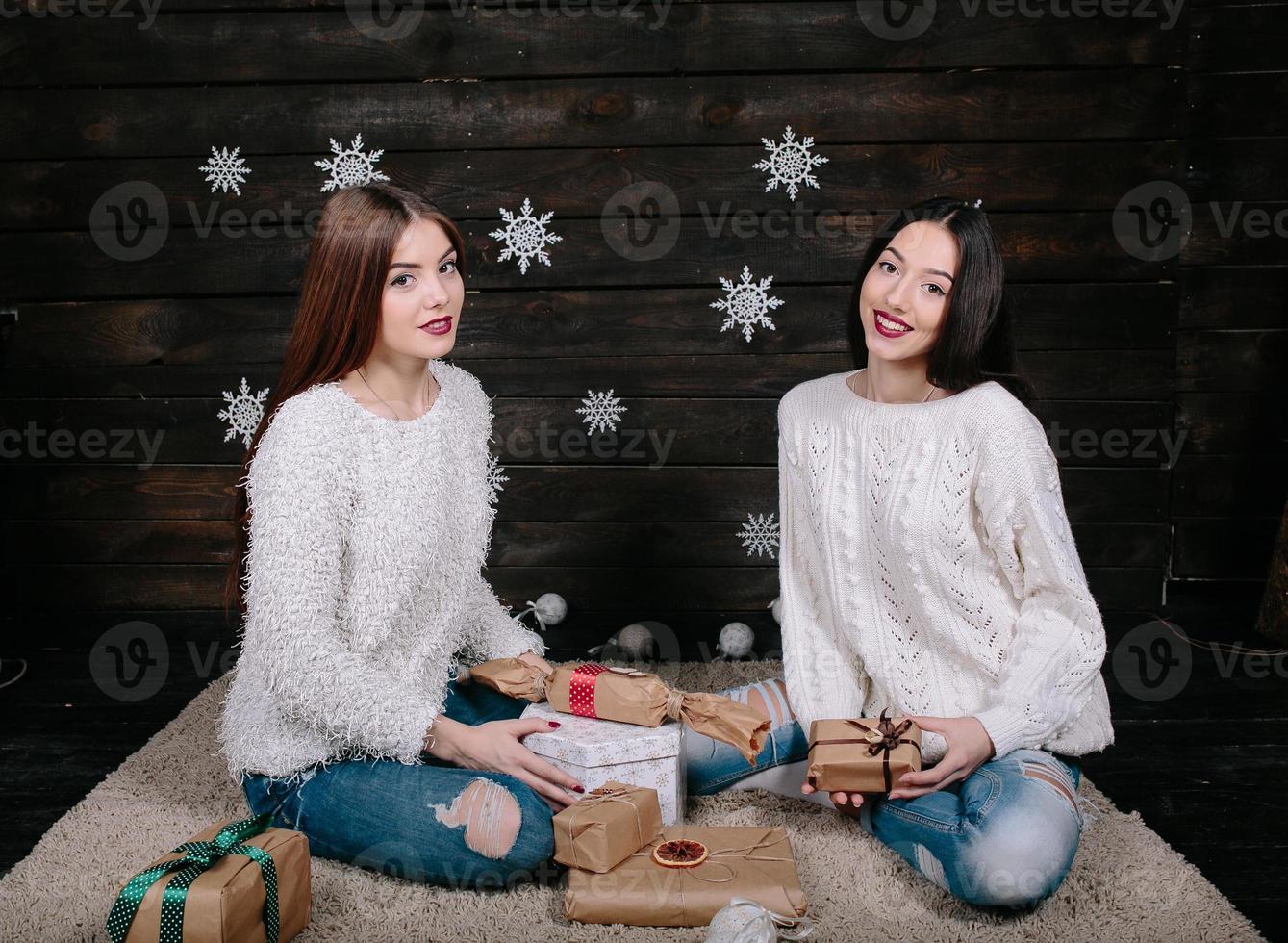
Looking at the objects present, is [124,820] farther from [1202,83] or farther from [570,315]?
Result: [1202,83]

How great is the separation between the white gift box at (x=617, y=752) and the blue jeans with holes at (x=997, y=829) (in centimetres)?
34

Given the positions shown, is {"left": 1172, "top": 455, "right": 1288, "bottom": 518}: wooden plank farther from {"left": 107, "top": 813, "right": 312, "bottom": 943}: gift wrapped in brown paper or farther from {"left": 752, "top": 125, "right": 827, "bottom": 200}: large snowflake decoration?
{"left": 107, "top": 813, "right": 312, "bottom": 943}: gift wrapped in brown paper

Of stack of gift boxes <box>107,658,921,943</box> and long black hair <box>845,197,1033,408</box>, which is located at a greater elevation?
long black hair <box>845,197,1033,408</box>

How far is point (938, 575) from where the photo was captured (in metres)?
1.83

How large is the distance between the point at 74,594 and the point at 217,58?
1604mm

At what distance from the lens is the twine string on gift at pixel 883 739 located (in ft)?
5.44

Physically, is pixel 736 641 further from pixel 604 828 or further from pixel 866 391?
pixel 604 828

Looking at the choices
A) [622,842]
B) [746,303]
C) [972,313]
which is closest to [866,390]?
[972,313]

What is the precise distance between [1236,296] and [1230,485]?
A: 0.57m

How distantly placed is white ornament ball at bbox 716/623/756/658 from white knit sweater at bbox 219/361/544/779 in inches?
41.7

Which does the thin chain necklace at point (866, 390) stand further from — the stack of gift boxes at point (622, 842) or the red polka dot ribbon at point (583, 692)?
the red polka dot ribbon at point (583, 692)

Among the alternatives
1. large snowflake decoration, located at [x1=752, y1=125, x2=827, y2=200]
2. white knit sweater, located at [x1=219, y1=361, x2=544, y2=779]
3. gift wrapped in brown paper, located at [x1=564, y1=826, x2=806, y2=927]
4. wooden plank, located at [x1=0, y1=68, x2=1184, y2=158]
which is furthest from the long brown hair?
large snowflake decoration, located at [x1=752, y1=125, x2=827, y2=200]

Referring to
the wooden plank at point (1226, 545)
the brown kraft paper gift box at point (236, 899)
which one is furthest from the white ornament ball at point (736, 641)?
the wooden plank at point (1226, 545)

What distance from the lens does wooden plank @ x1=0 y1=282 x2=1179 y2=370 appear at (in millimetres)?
3102
